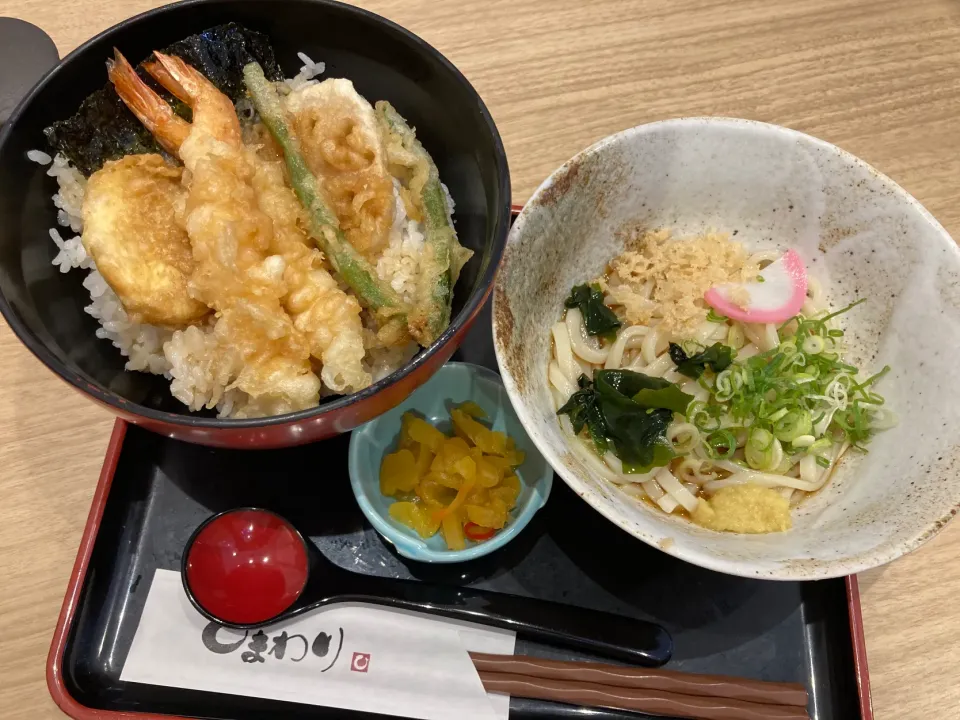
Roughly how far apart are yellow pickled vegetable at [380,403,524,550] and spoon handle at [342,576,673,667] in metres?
0.11

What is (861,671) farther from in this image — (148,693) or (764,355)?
(148,693)

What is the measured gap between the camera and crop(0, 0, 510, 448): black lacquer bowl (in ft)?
3.30

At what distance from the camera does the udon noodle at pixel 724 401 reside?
1376 millimetres

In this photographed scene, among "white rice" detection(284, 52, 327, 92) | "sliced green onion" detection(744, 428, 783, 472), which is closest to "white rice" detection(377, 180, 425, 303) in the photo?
"white rice" detection(284, 52, 327, 92)

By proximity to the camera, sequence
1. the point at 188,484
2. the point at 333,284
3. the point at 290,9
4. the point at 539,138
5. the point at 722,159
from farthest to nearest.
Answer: the point at 539,138 → the point at 722,159 → the point at 188,484 → the point at 290,9 → the point at 333,284

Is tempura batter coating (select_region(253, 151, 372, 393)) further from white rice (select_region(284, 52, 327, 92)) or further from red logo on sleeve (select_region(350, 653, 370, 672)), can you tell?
red logo on sleeve (select_region(350, 653, 370, 672))

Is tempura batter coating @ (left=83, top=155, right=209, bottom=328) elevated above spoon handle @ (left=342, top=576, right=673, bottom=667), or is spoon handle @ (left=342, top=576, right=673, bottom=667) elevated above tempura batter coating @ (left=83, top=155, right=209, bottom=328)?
tempura batter coating @ (left=83, top=155, right=209, bottom=328)

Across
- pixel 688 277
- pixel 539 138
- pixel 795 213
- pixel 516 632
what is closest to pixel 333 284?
pixel 516 632

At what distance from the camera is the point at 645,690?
3.93 feet

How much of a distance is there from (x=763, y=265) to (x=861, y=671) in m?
0.92

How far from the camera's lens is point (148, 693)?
3.92 ft

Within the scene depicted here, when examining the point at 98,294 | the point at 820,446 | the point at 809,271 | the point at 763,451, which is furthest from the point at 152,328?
the point at 809,271

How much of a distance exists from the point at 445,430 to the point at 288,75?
0.82 metres

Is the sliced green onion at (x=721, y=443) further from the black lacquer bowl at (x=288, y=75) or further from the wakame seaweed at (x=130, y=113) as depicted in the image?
the wakame seaweed at (x=130, y=113)
